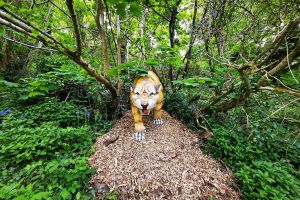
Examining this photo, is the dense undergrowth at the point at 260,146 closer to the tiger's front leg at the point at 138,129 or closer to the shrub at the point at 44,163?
the tiger's front leg at the point at 138,129

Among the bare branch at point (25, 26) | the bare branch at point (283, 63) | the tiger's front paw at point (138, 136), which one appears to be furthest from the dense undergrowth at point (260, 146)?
the bare branch at point (25, 26)

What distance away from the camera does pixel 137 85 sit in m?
2.20

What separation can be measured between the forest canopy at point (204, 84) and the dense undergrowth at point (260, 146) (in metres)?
0.01

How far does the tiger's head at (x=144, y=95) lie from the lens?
6.89 ft

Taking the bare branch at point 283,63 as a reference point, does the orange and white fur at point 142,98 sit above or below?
below

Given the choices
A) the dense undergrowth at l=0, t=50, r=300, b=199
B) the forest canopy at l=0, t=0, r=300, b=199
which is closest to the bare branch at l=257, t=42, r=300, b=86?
the forest canopy at l=0, t=0, r=300, b=199

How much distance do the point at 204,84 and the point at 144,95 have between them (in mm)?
1263

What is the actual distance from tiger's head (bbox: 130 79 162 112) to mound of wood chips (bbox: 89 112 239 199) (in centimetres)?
52

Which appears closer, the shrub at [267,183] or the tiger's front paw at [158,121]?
the shrub at [267,183]

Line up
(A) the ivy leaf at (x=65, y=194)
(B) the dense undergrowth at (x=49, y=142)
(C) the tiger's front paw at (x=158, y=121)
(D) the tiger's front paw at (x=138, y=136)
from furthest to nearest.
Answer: (C) the tiger's front paw at (x=158, y=121)
(D) the tiger's front paw at (x=138, y=136)
(B) the dense undergrowth at (x=49, y=142)
(A) the ivy leaf at (x=65, y=194)

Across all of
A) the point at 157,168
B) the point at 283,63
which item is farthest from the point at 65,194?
the point at 283,63

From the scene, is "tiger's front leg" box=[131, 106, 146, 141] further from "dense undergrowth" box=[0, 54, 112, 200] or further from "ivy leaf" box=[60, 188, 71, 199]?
"ivy leaf" box=[60, 188, 71, 199]

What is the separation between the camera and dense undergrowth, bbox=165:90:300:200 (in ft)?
5.11

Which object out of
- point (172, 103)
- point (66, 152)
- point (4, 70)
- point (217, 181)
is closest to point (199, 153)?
point (217, 181)
